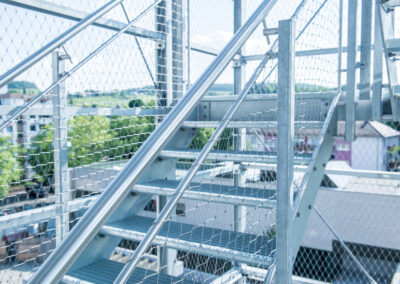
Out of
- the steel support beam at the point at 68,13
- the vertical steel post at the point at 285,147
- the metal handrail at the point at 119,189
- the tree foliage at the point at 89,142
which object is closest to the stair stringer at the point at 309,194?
the vertical steel post at the point at 285,147

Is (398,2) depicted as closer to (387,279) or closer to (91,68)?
(91,68)

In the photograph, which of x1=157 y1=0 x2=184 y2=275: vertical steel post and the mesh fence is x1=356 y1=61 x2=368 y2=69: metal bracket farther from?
x1=157 y1=0 x2=184 y2=275: vertical steel post

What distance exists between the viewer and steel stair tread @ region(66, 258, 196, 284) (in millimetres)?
1290

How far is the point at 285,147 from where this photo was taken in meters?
0.99

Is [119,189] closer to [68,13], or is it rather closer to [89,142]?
[68,13]

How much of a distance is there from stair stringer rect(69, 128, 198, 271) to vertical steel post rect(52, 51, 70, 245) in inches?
16.1

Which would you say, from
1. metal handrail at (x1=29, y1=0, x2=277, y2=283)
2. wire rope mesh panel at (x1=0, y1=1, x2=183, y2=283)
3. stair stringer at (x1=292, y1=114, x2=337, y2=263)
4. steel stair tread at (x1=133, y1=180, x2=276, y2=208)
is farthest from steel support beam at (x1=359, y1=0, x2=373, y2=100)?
metal handrail at (x1=29, y1=0, x2=277, y2=283)

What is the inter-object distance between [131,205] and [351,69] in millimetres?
1169

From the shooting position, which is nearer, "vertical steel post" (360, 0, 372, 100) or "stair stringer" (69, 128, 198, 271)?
"stair stringer" (69, 128, 198, 271)

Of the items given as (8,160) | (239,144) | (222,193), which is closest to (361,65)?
(222,193)

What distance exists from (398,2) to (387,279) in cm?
585

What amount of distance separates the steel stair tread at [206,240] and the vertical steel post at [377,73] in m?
0.90

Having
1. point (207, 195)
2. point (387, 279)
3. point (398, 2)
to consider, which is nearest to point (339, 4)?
point (398, 2)

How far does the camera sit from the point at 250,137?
11.0ft
